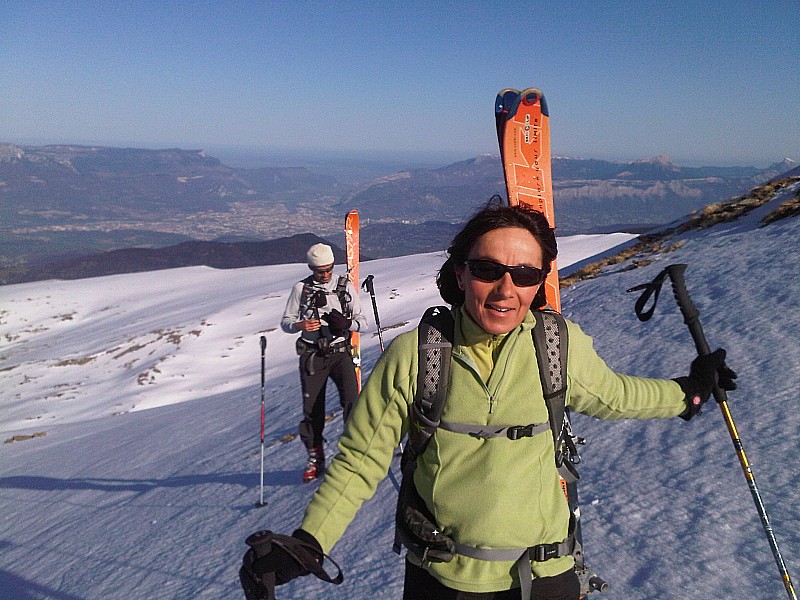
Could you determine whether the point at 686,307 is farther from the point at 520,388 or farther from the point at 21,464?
the point at 21,464

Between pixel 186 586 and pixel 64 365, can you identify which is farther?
pixel 64 365

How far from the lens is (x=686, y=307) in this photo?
2334 millimetres

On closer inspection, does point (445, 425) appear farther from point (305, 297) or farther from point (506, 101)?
point (506, 101)

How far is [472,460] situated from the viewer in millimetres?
1753

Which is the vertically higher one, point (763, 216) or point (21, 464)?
point (763, 216)

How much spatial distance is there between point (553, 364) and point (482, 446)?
39cm

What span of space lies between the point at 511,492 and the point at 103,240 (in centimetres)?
20439

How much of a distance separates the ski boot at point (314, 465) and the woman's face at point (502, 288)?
4.49 metres

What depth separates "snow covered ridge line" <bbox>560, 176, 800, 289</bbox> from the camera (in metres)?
8.52

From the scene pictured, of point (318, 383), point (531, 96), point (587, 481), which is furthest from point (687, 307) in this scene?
point (318, 383)

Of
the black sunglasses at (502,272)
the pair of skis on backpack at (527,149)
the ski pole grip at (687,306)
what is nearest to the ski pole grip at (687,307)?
the ski pole grip at (687,306)

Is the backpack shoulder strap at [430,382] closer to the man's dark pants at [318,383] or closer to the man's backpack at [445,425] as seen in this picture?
the man's backpack at [445,425]

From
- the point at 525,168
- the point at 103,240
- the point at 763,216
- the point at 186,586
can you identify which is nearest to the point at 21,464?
the point at 186,586

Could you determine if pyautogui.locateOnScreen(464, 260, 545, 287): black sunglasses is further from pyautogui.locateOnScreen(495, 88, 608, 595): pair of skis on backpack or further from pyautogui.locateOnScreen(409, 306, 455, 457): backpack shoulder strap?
pyautogui.locateOnScreen(495, 88, 608, 595): pair of skis on backpack
